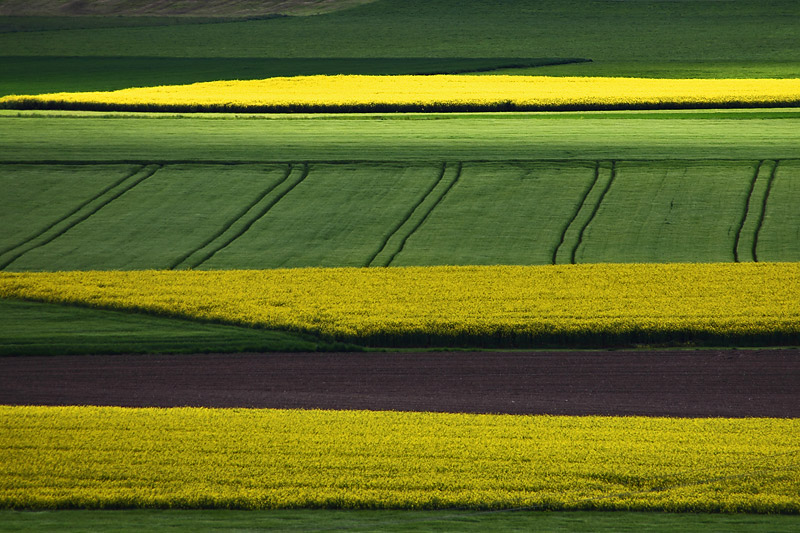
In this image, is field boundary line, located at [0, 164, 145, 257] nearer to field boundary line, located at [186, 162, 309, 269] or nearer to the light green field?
the light green field

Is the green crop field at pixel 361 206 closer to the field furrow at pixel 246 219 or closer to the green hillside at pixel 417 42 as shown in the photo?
the field furrow at pixel 246 219

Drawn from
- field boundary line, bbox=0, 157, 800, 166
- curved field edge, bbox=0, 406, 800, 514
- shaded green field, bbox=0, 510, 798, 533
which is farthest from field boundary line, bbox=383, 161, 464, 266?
shaded green field, bbox=0, 510, 798, 533

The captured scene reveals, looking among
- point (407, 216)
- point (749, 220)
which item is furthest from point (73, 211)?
point (749, 220)

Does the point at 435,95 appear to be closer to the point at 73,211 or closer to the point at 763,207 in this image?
the point at 763,207

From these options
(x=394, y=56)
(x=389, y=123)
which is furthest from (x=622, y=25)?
(x=389, y=123)

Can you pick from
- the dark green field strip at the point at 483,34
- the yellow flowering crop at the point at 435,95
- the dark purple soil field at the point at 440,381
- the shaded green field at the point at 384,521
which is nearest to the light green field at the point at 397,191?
the yellow flowering crop at the point at 435,95
